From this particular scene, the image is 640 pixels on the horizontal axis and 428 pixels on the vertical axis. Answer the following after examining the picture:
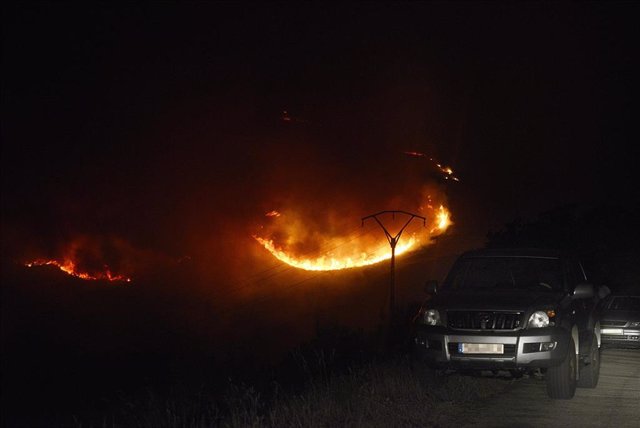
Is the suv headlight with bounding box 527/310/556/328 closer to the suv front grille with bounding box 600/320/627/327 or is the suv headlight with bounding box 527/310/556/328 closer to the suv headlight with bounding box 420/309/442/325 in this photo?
the suv headlight with bounding box 420/309/442/325

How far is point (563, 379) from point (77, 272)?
109346 mm

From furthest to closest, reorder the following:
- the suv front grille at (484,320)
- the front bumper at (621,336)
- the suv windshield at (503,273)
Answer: the front bumper at (621,336), the suv windshield at (503,273), the suv front grille at (484,320)

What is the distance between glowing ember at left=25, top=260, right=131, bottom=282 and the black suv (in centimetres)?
10575

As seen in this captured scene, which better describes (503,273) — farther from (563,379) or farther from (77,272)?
(77,272)

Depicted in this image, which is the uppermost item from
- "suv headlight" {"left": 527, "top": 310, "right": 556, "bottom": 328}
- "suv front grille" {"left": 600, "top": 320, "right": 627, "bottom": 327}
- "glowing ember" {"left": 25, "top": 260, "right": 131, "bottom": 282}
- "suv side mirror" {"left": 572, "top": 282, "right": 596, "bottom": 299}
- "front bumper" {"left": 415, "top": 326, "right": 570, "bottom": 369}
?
"glowing ember" {"left": 25, "top": 260, "right": 131, "bottom": 282}

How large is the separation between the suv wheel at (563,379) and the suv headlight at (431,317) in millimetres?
1555

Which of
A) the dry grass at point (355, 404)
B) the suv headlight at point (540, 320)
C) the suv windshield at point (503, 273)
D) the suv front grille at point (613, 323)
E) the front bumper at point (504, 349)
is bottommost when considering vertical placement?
the dry grass at point (355, 404)

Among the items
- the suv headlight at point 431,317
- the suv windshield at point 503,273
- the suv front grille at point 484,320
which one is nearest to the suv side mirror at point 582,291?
the suv windshield at point 503,273

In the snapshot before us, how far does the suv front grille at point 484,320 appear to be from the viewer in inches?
425

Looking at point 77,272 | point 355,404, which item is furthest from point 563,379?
point 77,272

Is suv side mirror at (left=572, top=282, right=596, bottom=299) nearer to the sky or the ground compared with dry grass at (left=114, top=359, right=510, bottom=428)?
nearer to the sky

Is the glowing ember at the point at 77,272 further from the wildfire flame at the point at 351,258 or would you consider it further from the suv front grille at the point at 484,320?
the suv front grille at the point at 484,320

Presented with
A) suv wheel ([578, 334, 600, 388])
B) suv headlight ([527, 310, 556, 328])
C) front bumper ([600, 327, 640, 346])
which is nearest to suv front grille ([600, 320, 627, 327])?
front bumper ([600, 327, 640, 346])

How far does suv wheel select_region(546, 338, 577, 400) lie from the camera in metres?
11.0
